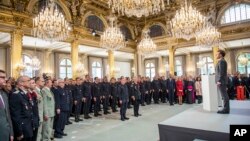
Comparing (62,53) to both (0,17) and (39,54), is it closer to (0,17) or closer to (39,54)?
(39,54)

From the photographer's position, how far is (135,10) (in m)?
5.83

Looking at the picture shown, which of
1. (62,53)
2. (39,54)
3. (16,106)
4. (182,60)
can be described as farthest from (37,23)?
(182,60)

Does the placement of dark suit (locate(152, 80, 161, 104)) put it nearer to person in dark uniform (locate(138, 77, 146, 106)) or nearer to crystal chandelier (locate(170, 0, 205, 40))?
person in dark uniform (locate(138, 77, 146, 106))

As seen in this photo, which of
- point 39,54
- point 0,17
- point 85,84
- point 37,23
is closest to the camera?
point 37,23

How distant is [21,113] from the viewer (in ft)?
11.3

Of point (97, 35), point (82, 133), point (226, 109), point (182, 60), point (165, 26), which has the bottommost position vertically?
point (82, 133)

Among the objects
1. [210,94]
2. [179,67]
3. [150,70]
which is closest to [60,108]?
[210,94]

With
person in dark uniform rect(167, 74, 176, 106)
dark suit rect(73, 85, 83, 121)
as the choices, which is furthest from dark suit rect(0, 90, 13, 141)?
person in dark uniform rect(167, 74, 176, 106)

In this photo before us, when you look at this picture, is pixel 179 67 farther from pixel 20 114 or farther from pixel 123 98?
pixel 20 114

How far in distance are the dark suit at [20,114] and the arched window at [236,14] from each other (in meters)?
15.9

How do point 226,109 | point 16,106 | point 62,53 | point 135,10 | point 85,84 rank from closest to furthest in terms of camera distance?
point 16,106 < point 226,109 < point 135,10 < point 85,84 < point 62,53

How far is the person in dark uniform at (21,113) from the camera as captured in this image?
3.36 metres

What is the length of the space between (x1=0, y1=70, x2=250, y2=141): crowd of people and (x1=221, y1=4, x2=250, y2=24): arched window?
4810 mm

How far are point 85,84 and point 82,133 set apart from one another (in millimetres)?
2982
